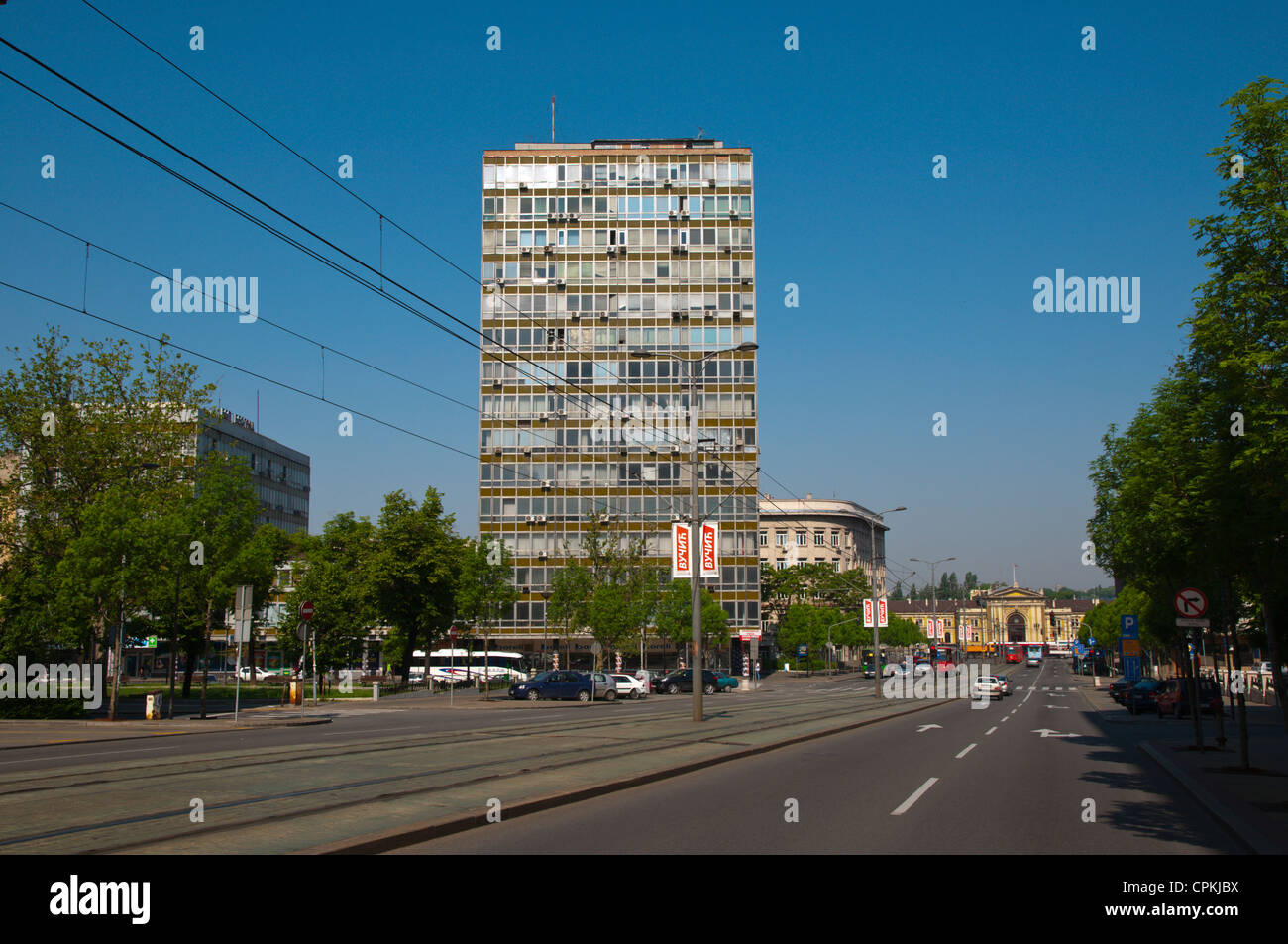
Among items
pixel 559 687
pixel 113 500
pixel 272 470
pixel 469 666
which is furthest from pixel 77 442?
pixel 272 470

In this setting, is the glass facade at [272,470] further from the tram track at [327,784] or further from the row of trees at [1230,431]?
the row of trees at [1230,431]

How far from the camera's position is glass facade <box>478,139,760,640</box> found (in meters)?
84.4

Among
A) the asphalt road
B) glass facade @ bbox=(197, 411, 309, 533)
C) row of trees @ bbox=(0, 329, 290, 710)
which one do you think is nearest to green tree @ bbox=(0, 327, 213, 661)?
row of trees @ bbox=(0, 329, 290, 710)

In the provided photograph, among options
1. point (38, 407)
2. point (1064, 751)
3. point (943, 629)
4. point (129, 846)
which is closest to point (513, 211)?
point (38, 407)

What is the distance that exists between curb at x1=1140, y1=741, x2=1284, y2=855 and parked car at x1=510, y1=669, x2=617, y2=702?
31863 mm

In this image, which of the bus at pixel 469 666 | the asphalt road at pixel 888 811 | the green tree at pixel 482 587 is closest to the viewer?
the asphalt road at pixel 888 811

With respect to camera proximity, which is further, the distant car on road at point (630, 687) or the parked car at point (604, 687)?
the distant car on road at point (630, 687)

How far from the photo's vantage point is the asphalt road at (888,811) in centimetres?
991

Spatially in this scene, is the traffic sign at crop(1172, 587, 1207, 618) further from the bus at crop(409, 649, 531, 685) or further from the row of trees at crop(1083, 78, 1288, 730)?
the bus at crop(409, 649, 531, 685)

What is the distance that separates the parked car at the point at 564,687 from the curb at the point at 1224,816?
31863mm

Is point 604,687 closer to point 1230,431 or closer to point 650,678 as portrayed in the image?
point 650,678

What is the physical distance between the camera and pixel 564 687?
158 feet

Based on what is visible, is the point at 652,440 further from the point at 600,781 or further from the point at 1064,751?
the point at 600,781

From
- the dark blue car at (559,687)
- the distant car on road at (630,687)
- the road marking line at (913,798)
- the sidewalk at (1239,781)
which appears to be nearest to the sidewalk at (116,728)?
the dark blue car at (559,687)
